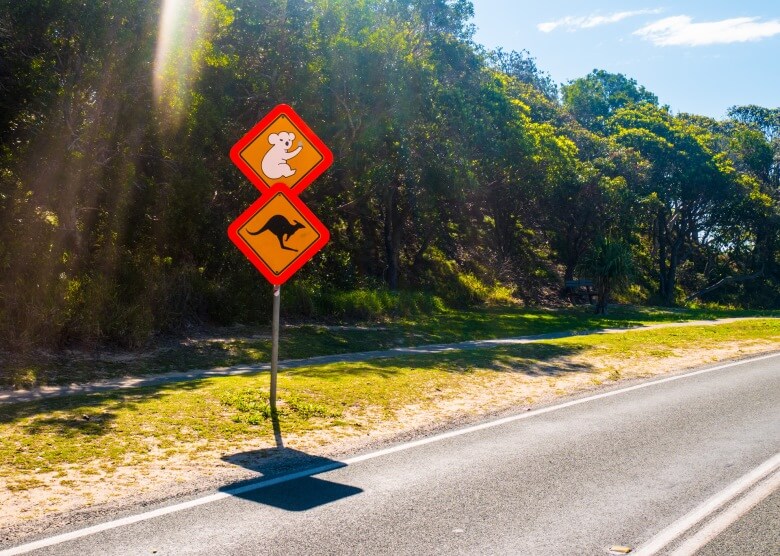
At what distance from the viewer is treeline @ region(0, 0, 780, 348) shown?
15.2 metres

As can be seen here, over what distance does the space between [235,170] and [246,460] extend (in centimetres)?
1485

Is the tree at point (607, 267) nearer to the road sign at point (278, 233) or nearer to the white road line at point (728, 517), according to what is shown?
the road sign at point (278, 233)

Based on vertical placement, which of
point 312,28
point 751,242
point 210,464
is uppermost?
point 312,28

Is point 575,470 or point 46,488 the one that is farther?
point 575,470

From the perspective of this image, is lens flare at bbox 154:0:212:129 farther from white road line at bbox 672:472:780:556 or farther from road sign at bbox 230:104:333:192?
white road line at bbox 672:472:780:556

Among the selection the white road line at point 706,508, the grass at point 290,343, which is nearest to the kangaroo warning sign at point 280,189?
the grass at point 290,343

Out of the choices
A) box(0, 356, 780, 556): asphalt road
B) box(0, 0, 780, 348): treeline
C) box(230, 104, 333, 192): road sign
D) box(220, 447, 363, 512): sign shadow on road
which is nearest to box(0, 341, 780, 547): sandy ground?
box(220, 447, 363, 512): sign shadow on road

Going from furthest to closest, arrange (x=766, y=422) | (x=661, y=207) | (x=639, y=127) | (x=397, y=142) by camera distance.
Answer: (x=639, y=127)
(x=661, y=207)
(x=397, y=142)
(x=766, y=422)

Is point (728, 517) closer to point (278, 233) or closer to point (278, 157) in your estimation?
point (278, 233)

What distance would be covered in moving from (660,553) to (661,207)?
138 ft

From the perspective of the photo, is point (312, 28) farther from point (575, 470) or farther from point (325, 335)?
point (575, 470)

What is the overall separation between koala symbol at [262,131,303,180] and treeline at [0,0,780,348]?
20.1 ft

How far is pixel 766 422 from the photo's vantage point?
969cm

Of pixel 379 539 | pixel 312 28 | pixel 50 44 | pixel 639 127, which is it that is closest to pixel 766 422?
pixel 379 539
